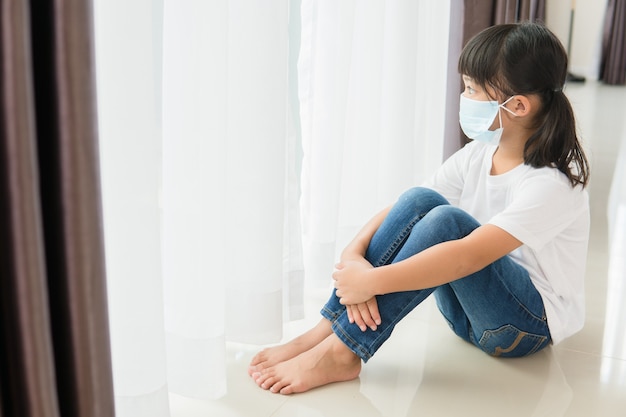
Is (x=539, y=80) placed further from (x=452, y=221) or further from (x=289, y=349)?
(x=289, y=349)

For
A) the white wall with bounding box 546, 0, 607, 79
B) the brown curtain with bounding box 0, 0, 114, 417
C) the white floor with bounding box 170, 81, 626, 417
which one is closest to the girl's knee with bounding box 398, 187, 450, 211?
the white floor with bounding box 170, 81, 626, 417

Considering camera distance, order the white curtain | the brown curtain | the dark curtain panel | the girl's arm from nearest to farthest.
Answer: the brown curtain
the white curtain
the girl's arm
the dark curtain panel

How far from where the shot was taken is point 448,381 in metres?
1.75

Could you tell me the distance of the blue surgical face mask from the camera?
67.7 inches

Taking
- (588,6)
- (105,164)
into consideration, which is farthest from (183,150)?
(588,6)

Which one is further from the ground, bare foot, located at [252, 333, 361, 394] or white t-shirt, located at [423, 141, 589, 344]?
white t-shirt, located at [423, 141, 589, 344]

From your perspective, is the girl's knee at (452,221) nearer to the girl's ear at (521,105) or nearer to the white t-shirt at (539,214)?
the white t-shirt at (539,214)

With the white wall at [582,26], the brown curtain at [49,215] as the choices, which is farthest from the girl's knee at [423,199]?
the white wall at [582,26]

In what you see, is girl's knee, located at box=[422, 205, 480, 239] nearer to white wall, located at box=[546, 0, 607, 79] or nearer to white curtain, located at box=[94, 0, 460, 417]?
white curtain, located at box=[94, 0, 460, 417]

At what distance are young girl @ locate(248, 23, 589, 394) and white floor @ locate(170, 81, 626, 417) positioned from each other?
0.05m

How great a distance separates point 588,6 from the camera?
7562mm

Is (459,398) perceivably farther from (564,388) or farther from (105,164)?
(105,164)

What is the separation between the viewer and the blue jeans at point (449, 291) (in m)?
1.64

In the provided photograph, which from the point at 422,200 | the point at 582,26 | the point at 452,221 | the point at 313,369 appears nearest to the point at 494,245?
the point at 452,221
